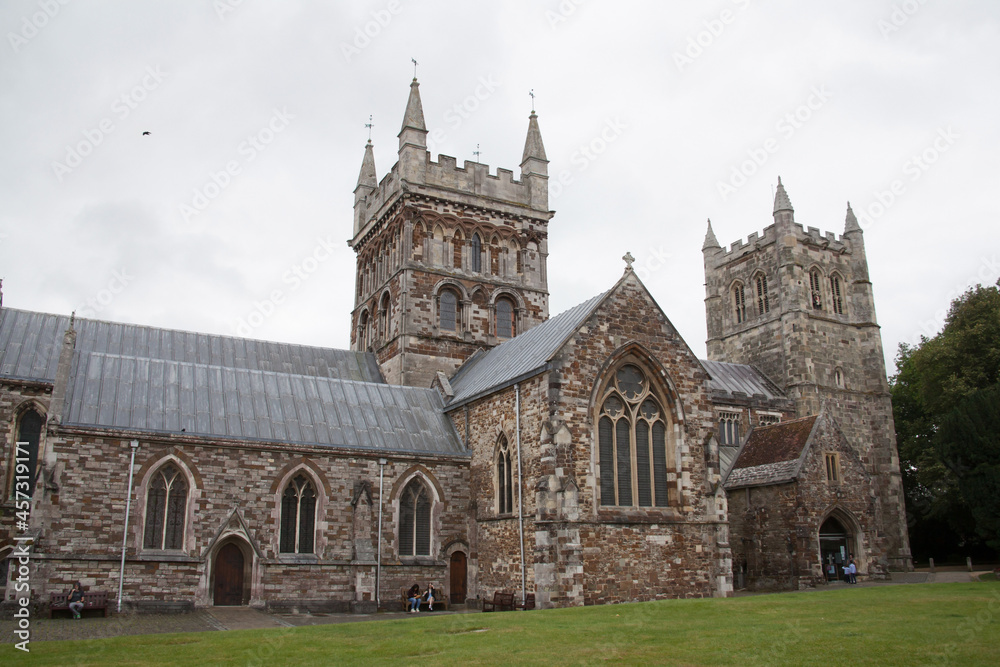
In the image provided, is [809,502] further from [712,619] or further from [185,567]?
[185,567]

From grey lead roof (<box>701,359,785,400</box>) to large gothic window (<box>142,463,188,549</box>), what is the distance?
1052 inches

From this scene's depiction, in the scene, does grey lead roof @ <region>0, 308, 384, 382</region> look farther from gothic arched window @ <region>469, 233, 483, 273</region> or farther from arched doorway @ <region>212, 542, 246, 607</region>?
arched doorway @ <region>212, 542, 246, 607</region>

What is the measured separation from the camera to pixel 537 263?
38344 mm

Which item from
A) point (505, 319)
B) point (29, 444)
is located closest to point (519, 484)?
point (505, 319)

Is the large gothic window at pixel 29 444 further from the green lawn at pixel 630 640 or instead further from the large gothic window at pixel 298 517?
the green lawn at pixel 630 640

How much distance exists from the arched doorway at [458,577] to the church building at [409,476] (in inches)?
2.0

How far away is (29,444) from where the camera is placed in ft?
80.6

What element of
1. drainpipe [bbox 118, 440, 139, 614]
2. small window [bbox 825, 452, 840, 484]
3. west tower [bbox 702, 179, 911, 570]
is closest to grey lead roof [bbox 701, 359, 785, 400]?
west tower [bbox 702, 179, 911, 570]

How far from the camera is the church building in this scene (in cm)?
2122

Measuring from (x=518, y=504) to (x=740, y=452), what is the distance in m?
13.2

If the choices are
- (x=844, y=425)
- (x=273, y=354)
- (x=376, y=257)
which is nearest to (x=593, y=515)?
(x=273, y=354)

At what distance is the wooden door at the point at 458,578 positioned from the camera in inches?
983

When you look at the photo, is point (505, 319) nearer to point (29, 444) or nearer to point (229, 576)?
point (229, 576)

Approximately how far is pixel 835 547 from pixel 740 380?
53.6 feet
